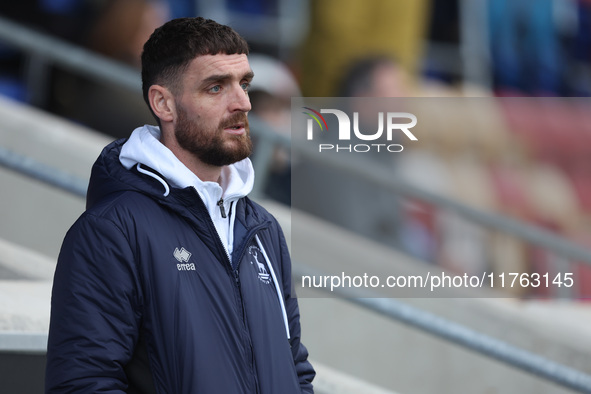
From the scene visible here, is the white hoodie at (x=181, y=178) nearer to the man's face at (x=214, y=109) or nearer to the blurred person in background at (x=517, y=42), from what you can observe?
the man's face at (x=214, y=109)

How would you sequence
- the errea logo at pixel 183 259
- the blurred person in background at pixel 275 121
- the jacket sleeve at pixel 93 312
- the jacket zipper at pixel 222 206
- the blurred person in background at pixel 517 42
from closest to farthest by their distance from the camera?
the jacket sleeve at pixel 93 312
the errea logo at pixel 183 259
the jacket zipper at pixel 222 206
the blurred person in background at pixel 275 121
the blurred person in background at pixel 517 42

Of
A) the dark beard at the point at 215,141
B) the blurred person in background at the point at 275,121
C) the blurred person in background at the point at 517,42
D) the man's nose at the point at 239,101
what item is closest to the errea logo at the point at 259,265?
the dark beard at the point at 215,141

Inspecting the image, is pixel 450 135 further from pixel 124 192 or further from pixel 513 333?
pixel 124 192

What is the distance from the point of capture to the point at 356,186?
507cm

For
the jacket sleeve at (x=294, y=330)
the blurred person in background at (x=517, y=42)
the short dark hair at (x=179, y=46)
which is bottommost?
the jacket sleeve at (x=294, y=330)

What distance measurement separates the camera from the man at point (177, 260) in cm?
185

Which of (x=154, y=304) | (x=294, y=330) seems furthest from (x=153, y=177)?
(x=294, y=330)

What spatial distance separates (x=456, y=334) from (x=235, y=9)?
4614mm

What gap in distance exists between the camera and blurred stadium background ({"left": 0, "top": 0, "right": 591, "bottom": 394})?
3.40 meters

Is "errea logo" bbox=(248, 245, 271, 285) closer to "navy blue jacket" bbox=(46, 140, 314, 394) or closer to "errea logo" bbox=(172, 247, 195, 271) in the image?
"navy blue jacket" bbox=(46, 140, 314, 394)

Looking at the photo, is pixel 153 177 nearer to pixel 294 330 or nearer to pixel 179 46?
pixel 179 46

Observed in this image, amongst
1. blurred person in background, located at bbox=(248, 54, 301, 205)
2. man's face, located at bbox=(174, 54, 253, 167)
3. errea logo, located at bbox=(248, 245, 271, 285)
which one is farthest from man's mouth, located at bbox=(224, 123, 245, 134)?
blurred person in background, located at bbox=(248, 54, 301, 205)

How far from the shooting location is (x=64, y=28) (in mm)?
6117

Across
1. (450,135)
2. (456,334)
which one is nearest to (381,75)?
(450,135)
